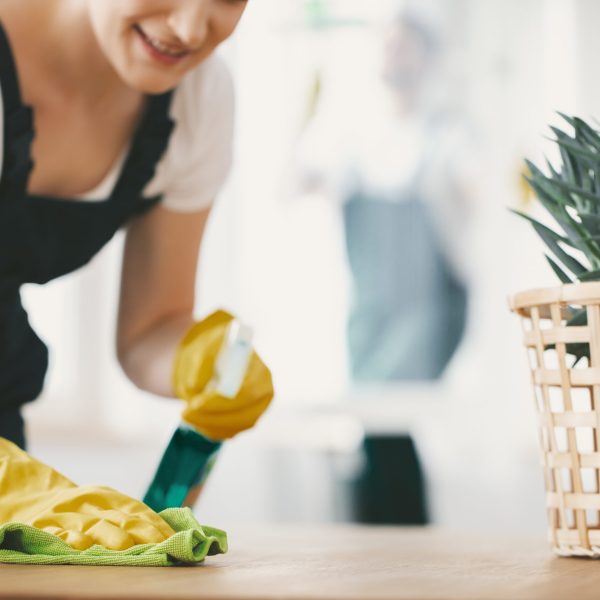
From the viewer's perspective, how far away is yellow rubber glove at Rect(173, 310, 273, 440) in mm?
874

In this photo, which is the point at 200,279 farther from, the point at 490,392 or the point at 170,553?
the point at 170,553

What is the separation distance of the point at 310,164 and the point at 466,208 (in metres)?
0.43

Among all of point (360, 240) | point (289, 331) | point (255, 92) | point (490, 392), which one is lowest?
point (490, 392)

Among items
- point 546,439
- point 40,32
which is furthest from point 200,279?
point 546,439

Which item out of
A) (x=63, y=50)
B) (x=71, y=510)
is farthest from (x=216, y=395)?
(x=63, y=50)

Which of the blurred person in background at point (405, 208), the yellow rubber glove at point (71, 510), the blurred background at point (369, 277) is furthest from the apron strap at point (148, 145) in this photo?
the blurred person in background at point (405, 208)

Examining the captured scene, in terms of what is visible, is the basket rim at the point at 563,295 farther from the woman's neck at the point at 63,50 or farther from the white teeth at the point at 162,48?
the woman's neck at the point at 63,50

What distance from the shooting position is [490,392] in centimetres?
263

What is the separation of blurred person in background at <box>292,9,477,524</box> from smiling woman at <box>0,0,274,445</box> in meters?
1.60

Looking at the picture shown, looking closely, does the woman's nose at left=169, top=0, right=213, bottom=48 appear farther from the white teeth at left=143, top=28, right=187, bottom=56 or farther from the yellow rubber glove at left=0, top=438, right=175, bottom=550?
the yellow rubber glove at left=0, top=438, right=175, bottom=550

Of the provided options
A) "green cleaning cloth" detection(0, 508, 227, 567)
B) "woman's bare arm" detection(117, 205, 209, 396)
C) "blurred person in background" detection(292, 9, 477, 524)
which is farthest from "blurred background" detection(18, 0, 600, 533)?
"green cleaning cloth" detection(0, 508, 227, 567)

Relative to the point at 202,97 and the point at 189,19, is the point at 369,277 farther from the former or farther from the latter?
the point at 189,19

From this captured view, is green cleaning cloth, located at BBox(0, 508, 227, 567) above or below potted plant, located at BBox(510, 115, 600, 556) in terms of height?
below

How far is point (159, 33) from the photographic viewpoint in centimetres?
92
